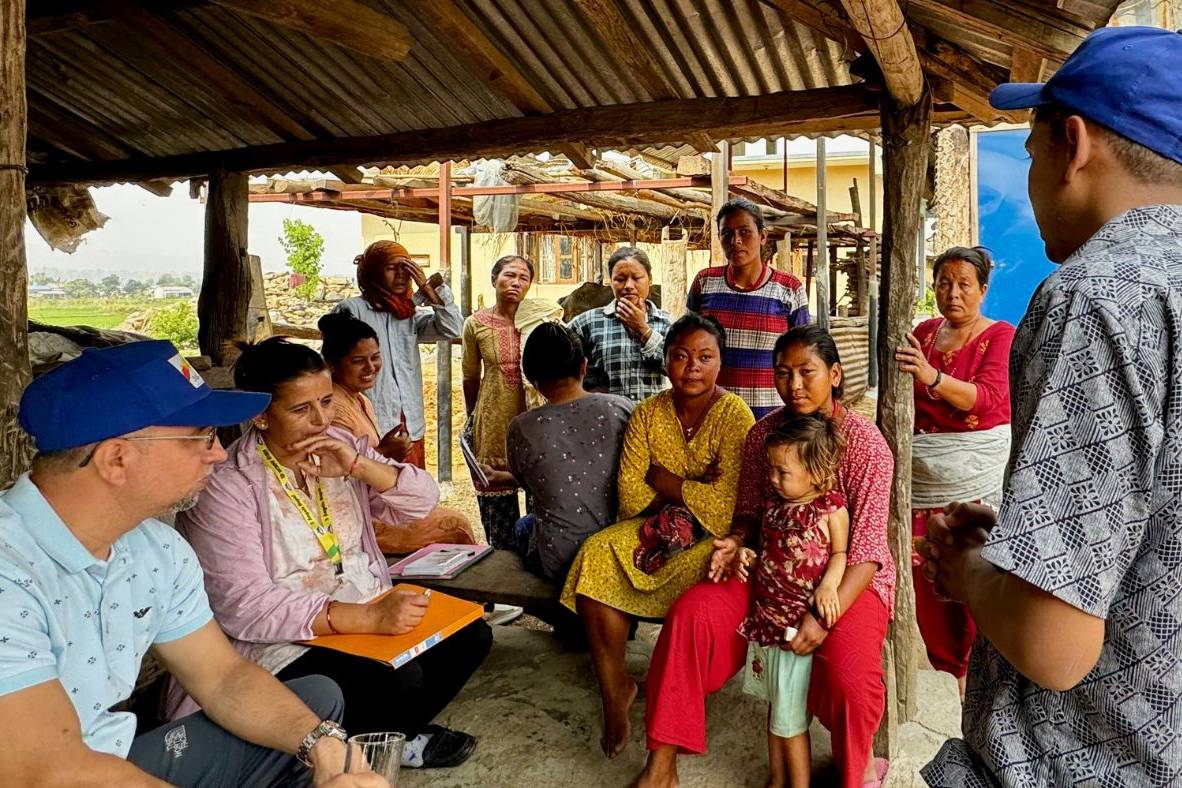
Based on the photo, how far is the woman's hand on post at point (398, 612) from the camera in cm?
270

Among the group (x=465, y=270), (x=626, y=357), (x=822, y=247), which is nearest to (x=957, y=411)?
(x=626, y=357)

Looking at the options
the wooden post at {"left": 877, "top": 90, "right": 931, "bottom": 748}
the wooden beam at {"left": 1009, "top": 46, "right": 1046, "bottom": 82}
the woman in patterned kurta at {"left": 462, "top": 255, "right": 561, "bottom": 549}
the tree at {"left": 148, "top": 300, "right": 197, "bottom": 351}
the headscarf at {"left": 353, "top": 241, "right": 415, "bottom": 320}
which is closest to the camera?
the wooden beam at {"left": 1009, "top": 46, "right": 1046, "bottom": 82}

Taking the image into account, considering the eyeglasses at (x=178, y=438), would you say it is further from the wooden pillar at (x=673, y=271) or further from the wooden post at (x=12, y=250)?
the wooden pillar at (x=673, y=271)

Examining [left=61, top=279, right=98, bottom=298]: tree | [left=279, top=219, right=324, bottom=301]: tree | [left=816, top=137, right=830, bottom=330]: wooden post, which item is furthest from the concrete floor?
[left=61, top=279, right=98, bottom=298]: tree

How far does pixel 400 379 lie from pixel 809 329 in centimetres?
262

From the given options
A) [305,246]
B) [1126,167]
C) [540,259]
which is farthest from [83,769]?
[540,259]

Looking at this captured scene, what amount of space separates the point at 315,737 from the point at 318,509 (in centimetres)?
110

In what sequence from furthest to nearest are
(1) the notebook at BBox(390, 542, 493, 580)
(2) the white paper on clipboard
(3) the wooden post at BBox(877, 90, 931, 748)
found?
(2) the white paper on clipboard → (3) the wooden post at BBox(877, 90, 931, 748) → (1) the notebook at BBox(390, 542, 493, 580)

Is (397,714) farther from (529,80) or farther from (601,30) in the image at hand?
(529,80)

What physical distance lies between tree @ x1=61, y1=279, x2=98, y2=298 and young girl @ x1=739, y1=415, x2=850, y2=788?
86.9 feet

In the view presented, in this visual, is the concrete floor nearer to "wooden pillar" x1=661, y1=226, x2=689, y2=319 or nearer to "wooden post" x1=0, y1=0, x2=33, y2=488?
"wooden post" x1=0, y1=0, x2=33, y2=488

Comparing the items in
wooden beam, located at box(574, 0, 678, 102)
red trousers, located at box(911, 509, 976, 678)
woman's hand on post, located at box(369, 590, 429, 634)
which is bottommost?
red trousers, located at box(911, 509, 976, 678)

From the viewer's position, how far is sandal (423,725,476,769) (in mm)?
3270

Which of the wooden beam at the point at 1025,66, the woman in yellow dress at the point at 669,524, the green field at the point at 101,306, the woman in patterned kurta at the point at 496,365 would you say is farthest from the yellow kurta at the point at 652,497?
the green field at the point at 101,306
